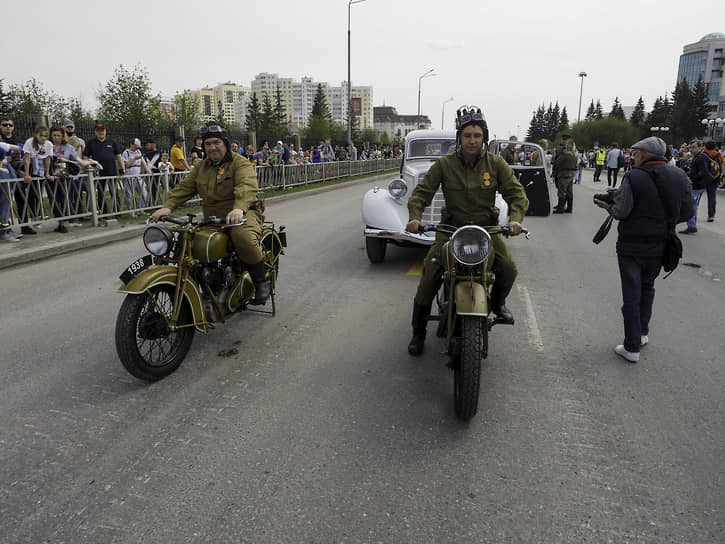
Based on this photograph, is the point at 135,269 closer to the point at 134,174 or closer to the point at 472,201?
the point at 472,201

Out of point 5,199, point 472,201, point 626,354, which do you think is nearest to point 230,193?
point 472,201

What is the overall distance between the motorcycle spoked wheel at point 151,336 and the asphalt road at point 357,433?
14cm

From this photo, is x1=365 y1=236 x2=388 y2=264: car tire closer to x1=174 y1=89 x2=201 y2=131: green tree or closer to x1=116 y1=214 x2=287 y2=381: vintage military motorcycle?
x1=116 y1=214 x2=287 y2=381: vintage military motorcycle

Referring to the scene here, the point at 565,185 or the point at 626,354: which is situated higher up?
the point at 565,185

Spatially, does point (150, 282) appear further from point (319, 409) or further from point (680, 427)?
point (680, 427)

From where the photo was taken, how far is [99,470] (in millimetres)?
2939

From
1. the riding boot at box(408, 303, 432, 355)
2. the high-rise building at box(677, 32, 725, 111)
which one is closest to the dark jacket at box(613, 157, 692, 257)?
the riding boot at box(408, 303, 432, 355)

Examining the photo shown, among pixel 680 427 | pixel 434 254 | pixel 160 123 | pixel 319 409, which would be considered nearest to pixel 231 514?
pixel 319 409

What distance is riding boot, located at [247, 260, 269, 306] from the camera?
16.0 feet

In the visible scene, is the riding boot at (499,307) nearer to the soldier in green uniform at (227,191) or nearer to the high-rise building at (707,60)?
the soldier in green uniform at (227,191)

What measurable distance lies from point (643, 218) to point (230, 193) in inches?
136

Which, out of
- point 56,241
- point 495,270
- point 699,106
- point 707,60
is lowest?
point 56,241

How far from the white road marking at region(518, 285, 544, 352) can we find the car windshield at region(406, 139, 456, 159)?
12.7 ft

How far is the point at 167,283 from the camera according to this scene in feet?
13.2
